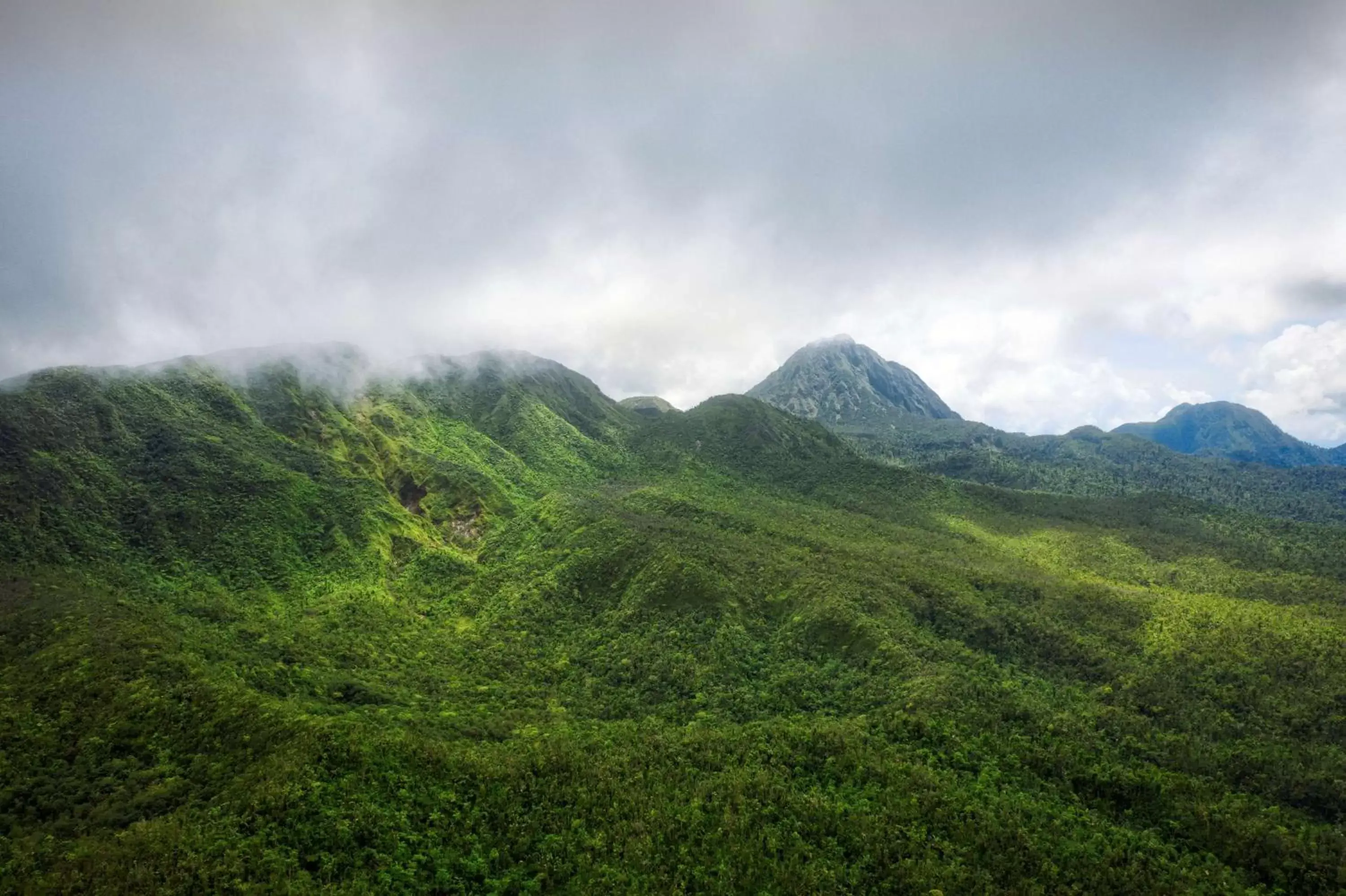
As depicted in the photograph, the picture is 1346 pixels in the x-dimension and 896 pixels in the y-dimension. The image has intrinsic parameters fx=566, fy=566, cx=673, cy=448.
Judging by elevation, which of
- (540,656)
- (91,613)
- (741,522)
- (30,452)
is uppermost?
(30,452)

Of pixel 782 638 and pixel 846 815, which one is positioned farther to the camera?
pixel 782 638

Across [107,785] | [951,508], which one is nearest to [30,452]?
[107,785]

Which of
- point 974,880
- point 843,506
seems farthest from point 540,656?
point 843,506

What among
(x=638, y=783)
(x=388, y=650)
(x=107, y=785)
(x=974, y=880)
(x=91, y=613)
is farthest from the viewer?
(x=388, y=650)

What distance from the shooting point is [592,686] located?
7588cm

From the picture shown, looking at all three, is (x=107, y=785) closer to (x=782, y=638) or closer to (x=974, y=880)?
(x=974, y=880)

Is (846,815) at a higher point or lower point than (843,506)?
lower

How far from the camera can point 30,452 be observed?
9238 cm

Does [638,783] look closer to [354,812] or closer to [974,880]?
[354,812]

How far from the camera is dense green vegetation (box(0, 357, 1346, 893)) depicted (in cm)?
4200

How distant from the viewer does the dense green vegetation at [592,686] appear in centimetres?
4200

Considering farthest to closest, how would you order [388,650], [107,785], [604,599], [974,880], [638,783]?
[604,599] < [388,650] < [638,783] < [107,785] < [974,880]

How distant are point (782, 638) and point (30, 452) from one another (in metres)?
125

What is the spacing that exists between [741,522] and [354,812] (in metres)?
98.9
